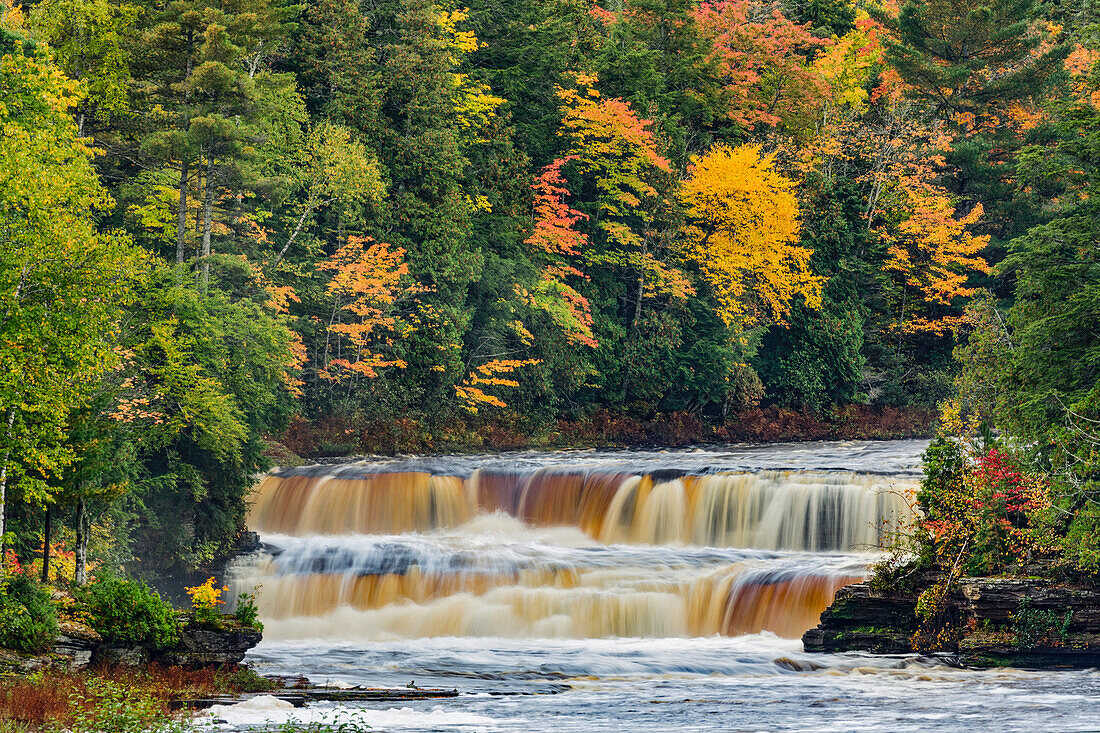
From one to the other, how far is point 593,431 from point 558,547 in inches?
553


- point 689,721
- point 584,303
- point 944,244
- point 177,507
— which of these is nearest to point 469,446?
point 584,303

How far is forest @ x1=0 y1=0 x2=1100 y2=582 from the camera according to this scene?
61.1ft

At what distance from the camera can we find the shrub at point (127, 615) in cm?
1545

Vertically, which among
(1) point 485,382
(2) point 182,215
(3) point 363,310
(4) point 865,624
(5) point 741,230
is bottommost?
(4) point 865,624

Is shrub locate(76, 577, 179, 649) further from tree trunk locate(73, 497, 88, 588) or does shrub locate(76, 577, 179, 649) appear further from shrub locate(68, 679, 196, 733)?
shrub locate(68, 679, 196, 733)

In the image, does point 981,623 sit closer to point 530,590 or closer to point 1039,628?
point 1039,628

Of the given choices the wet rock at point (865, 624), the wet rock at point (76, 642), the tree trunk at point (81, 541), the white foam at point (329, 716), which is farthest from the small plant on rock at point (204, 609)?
the wet rock at point (865, 624)

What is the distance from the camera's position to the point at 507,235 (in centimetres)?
4006

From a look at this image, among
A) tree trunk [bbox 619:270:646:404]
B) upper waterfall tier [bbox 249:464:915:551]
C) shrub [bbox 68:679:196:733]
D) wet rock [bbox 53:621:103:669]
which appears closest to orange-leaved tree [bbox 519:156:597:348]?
tree trunk [bbox 619:270:646:404]

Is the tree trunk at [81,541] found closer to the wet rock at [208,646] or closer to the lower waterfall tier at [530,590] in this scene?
the wet rock at [208,646]

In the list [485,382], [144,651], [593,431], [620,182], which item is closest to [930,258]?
[620,182]

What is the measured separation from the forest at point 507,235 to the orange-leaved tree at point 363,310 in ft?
0.46

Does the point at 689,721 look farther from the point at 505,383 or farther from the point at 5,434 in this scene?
the point at 505,383

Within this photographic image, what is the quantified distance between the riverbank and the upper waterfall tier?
3344 millimetres
